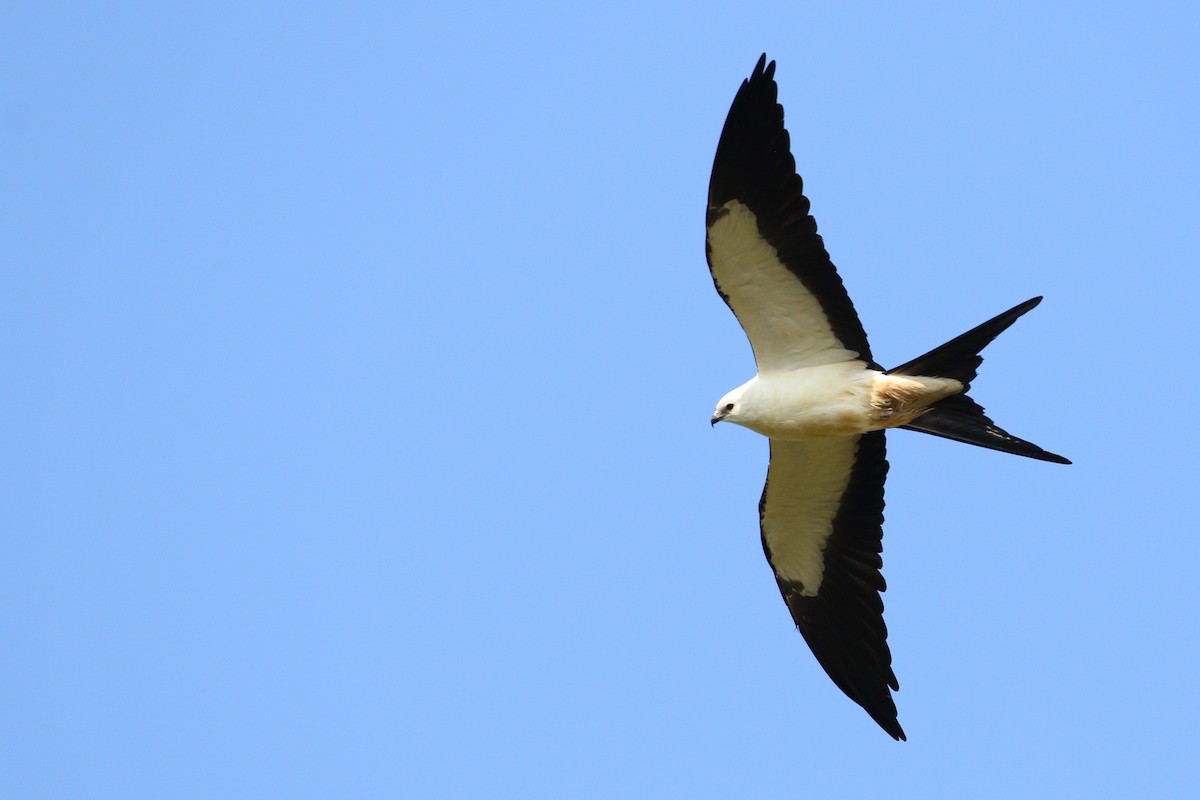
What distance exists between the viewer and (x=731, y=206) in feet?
23.6

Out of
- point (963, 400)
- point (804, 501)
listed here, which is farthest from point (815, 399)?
point (804, 501)

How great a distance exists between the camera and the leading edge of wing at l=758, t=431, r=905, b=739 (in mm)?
8219

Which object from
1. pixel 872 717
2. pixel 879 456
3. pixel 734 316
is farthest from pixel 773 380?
pixel 872 717

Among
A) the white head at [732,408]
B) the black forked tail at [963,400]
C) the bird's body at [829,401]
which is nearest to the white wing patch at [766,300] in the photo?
the bird's body at [829,401]

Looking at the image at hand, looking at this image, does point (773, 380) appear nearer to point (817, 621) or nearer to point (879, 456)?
point (879, 456)

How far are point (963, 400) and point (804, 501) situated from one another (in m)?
1.46

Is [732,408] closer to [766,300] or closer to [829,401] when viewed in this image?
[829,401]

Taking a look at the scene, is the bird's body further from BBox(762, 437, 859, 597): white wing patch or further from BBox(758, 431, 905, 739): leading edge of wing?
BBox(758, 431, 905, 739): leading edge of wing

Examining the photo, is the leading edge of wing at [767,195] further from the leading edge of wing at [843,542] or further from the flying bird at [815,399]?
the leading edge of wing at [843,542]

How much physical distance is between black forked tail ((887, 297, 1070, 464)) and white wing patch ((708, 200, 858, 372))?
568 mm

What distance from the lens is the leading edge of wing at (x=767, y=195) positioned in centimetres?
709

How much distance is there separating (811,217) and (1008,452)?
1759 mm

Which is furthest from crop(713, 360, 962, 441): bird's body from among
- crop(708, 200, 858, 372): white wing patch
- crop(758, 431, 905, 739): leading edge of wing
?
crop(758, 431, 905, 739): leading edge of wing

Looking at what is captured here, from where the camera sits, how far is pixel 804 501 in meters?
8.36
